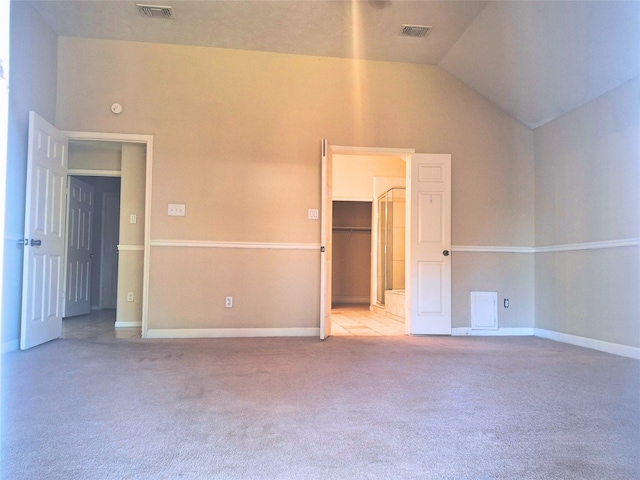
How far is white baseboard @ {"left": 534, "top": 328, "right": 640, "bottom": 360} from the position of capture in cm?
361

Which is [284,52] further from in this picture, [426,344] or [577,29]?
[426,344]

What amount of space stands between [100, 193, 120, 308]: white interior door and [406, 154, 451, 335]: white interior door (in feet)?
16.9

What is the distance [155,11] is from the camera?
388 cm

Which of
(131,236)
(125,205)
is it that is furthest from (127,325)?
(125,205)

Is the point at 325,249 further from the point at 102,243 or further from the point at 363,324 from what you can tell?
the point at 102,243

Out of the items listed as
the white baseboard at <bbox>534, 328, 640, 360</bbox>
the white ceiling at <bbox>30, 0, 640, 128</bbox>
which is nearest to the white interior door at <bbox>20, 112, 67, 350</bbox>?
the white ceiling at <bbox>30, 0, 640, 128</bbox>

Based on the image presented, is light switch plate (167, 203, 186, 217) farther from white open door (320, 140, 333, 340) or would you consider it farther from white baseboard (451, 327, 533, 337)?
white baseboard (451, 327, 533, 337)

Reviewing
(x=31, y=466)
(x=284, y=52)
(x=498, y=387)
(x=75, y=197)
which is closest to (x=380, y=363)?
(x=498, y=387)

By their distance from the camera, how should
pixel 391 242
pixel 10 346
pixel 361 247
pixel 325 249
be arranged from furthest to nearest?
pixel 361 247 → pixel 391 242 → pixel 325 249 → pixel 10 346

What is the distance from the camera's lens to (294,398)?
2357mm

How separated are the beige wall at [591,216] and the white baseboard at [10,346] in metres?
5.04

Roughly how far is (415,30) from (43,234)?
394 centimetres

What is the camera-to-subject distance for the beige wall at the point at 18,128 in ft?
11.6

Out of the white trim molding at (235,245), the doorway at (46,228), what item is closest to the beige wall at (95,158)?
the doorway at (46,228)
